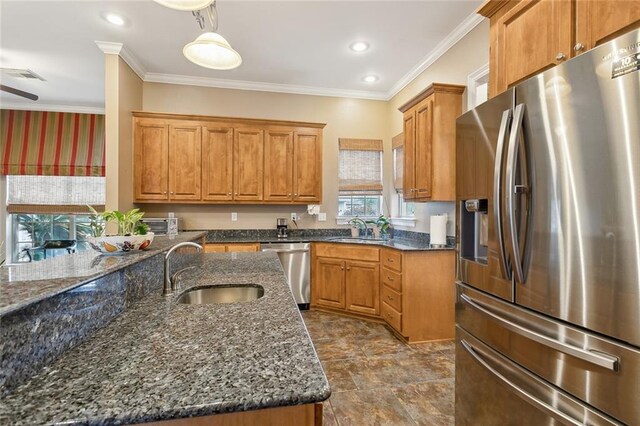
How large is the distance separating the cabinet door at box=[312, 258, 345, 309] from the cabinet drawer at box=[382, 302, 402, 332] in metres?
0.55

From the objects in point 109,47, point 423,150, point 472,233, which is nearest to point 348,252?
point 423,150

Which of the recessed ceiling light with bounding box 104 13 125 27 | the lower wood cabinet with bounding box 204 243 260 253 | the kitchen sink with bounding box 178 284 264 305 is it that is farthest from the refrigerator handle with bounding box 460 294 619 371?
the recessed ceiling light with bounding box 104 13 125 27

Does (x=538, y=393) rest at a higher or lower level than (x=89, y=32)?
lower

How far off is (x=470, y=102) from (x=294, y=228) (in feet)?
8.83

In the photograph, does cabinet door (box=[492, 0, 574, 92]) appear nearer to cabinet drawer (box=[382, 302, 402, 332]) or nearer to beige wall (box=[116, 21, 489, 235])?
beige wall (box=[116, 21, 489, 235])

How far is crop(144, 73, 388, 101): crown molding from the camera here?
13.4 feet

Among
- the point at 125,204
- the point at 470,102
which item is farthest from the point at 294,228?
the point at 470,102

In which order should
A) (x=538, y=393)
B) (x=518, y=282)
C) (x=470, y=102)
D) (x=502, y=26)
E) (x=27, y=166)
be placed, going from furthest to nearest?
(x=27, y=166)
(x=470, y=102)
(x=502, y=26)
(x=518, y=282)
(x=538, y=393)

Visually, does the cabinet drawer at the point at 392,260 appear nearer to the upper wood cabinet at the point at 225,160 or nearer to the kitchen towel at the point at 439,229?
the kitchen towel at the point at 439,229

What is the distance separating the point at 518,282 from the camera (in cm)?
123

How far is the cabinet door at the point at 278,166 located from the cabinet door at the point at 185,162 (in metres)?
0.85

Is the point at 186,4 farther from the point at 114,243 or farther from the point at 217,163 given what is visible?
the point at 217,163

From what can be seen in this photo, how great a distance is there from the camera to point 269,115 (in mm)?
4387

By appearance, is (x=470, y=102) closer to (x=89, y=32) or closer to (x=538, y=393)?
(x=538, y=393)
